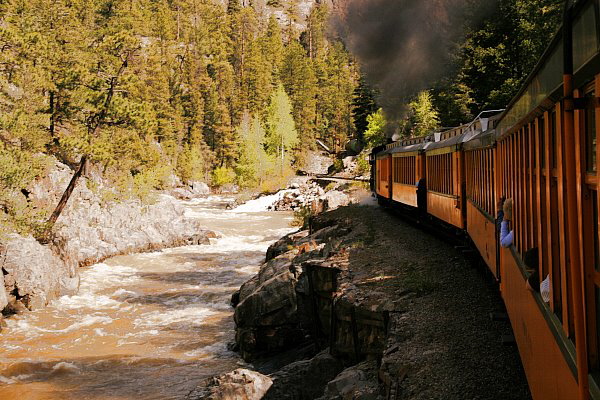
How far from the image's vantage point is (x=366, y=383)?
7816 mm

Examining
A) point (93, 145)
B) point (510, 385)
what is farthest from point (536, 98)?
point (93, 145)

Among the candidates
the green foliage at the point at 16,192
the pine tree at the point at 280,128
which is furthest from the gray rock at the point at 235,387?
the pine tree at the point at 280,128

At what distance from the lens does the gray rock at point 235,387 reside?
9.13m

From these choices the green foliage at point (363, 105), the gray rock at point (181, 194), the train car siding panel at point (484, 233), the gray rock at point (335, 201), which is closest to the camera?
the train car siding panel at point (484, 233)

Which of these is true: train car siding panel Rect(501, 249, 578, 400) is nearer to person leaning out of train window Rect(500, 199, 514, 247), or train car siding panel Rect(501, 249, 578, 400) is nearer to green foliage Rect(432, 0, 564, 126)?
person leaning out of train window Rect(500, 199, 514, 247)

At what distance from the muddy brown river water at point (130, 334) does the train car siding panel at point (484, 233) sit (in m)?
6.27

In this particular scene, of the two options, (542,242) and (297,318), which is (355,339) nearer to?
(297,318)

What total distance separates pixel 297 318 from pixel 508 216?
29.0 feet

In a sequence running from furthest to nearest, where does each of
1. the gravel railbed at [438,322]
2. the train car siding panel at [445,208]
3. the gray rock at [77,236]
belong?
the gray rock at [77,236]
the train car siding panel at [445,208]
the gravel railbed at [438,322]

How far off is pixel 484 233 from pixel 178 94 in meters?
70.9

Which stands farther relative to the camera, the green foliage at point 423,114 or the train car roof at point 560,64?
the green foliage at point 423,114

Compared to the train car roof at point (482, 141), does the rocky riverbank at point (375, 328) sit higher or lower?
lower

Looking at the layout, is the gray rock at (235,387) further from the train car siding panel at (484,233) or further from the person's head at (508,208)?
the person's head at (508,208)

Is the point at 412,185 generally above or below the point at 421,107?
below
